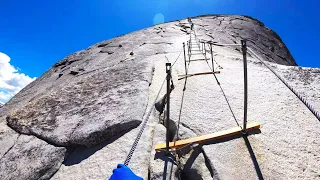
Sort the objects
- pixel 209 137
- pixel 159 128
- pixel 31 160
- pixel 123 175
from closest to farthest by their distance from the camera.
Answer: pixel 123 175
pixel 209 137
pixel 31 160
pixel 159 128

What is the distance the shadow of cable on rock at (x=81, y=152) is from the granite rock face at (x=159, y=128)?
0.02 m

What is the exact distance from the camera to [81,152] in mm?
4402

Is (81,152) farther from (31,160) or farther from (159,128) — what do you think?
(159,128)

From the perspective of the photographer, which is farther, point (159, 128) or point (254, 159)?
point (159, 128)

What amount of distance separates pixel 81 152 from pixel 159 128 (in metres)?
1.44

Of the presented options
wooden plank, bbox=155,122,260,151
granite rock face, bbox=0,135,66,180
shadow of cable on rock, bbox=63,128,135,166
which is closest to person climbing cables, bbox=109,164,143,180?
wooden plank, bbox=155,122,260,151

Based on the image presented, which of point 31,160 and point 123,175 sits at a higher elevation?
point 31,160

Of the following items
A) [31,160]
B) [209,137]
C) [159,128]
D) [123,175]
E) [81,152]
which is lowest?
[123,175]

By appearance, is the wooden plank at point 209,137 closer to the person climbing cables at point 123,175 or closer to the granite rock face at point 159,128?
the granite rock face at point 159,128

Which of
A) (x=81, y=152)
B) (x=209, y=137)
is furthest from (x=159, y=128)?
(x=81, y=152)

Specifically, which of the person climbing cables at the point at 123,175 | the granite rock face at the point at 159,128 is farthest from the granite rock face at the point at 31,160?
the person climbing cables at the point at 123,175

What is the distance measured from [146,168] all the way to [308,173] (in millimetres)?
2242

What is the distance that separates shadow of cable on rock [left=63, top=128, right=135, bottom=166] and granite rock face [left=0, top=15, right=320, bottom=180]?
2 centimetres

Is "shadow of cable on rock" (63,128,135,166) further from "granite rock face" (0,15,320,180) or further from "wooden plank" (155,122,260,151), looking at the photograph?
"wooden plank" (155,122,260,151)
